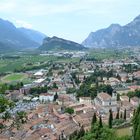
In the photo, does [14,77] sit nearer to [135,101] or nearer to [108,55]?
[135,101]

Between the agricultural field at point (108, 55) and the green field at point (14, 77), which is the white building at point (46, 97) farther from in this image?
the agricultural field at point (108, 55)

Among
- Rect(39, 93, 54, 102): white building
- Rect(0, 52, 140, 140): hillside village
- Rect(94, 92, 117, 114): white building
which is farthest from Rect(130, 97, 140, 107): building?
Rect(39, 93, 54, 102): white building

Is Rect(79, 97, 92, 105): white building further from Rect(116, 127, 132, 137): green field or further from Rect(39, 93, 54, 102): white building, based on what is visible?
Rect(116, 127, 132, 137): green field

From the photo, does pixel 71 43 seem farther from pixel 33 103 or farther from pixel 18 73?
pixel 33 103

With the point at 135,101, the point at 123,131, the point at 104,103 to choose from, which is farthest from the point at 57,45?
the point at 123,131

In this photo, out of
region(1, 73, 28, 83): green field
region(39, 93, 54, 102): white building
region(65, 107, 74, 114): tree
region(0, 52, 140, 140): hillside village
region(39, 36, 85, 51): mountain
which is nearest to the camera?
region(0, 52, 140, 140): hillside village

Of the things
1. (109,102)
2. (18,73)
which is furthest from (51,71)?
(109,102)
